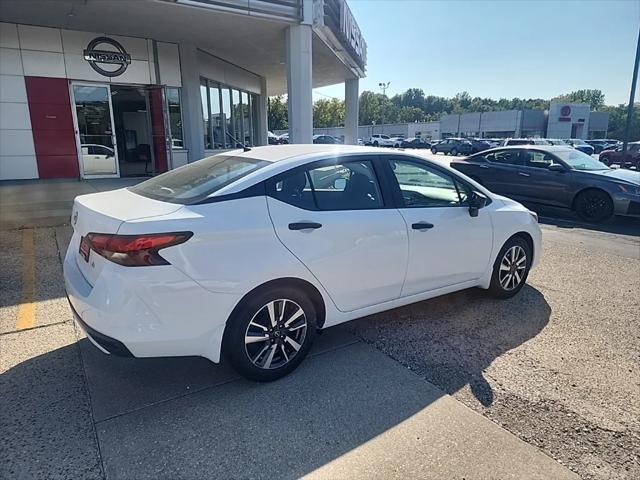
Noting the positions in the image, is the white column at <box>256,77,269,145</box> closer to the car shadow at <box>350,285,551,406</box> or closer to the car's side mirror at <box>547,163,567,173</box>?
the car's side mirror at <box>547,163,567,173</box>

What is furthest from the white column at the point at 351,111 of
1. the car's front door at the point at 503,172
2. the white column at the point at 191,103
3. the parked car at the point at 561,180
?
the car's front door at the point at 503,172

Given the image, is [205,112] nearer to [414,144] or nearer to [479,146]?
[479,146]

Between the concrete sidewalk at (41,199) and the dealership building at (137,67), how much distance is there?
982mm

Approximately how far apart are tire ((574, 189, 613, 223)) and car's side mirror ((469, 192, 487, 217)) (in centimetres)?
629

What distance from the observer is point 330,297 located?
322cm

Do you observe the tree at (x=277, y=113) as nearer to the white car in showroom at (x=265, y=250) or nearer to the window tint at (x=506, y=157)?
the window tint at (x=506, y=157)

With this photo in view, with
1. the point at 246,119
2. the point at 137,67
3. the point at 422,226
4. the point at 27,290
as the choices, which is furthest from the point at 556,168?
the point at 246,119

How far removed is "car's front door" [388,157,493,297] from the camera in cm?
365

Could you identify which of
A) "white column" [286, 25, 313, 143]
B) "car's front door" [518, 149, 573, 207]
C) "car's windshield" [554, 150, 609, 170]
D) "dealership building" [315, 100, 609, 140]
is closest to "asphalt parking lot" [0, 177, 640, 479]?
"car's front door" [518, 149, 573, 207]

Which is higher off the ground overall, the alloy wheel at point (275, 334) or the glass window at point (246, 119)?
the glass window at point (246, 119)

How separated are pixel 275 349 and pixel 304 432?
2.11 ft

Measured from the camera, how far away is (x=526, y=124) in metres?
66.2

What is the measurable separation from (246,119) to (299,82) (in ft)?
28.1

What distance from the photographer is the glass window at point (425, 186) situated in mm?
3729
